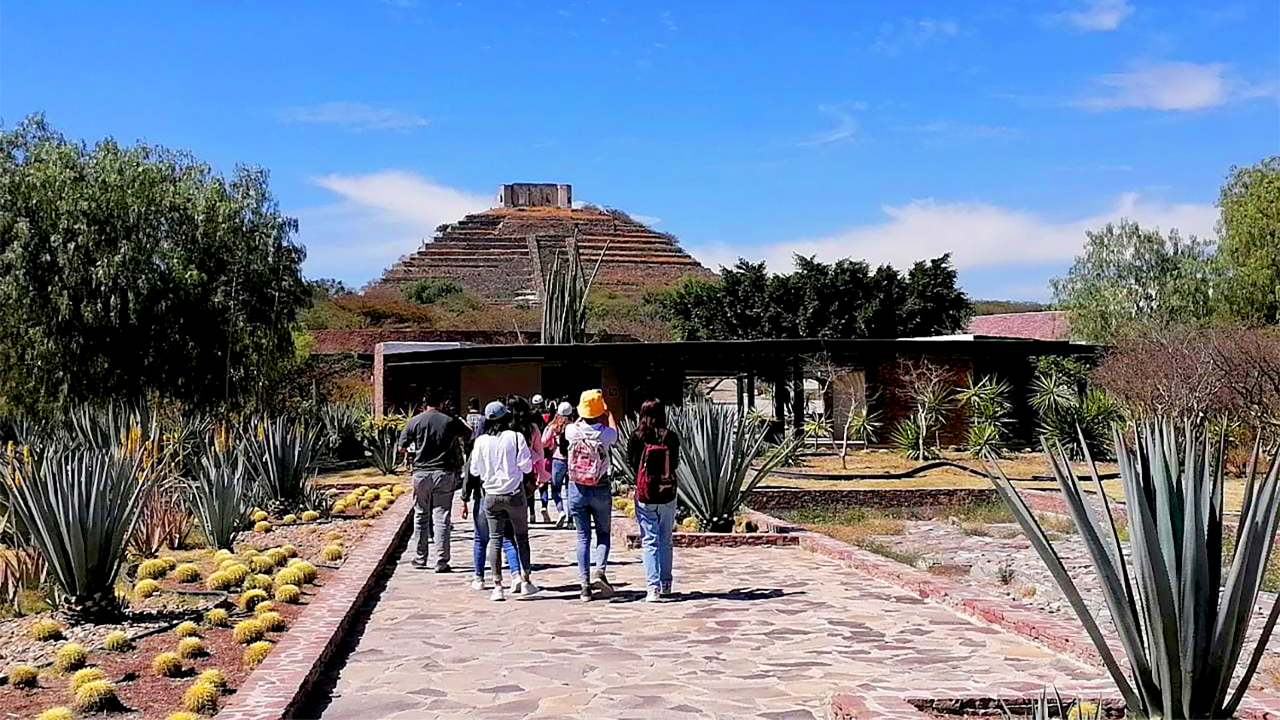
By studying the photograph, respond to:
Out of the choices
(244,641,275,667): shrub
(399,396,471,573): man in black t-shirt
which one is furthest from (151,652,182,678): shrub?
(399,396,471,573): man in black t-shirt

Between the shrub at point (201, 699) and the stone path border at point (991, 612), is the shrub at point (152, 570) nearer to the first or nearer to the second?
the shrub at point (201, 699)

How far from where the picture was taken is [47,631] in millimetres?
8070

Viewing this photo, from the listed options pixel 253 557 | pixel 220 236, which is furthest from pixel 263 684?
pixel 220 236

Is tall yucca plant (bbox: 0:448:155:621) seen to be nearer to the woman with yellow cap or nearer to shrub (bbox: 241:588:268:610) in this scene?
shrub (bbox: 241:588:268:610)

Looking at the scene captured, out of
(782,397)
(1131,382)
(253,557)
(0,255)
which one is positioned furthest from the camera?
(782,397)

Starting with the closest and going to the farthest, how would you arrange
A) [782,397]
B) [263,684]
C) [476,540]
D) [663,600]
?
[263,684], [663,600], [476,540], [782,397]

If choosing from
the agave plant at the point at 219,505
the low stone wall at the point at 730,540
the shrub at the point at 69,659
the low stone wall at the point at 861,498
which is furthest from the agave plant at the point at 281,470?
the shrub at the point at 69,659

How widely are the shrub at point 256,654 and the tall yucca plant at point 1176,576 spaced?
13.6ft

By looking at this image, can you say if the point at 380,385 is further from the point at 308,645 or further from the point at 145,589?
the point at 308,645

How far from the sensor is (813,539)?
41.8ft

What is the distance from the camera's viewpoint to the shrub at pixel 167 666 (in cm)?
698

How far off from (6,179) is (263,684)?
1776cm

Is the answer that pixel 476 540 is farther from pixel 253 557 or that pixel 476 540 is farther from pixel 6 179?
pixel 6 179

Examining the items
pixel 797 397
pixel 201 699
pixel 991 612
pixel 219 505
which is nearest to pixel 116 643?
pixel 201 699
